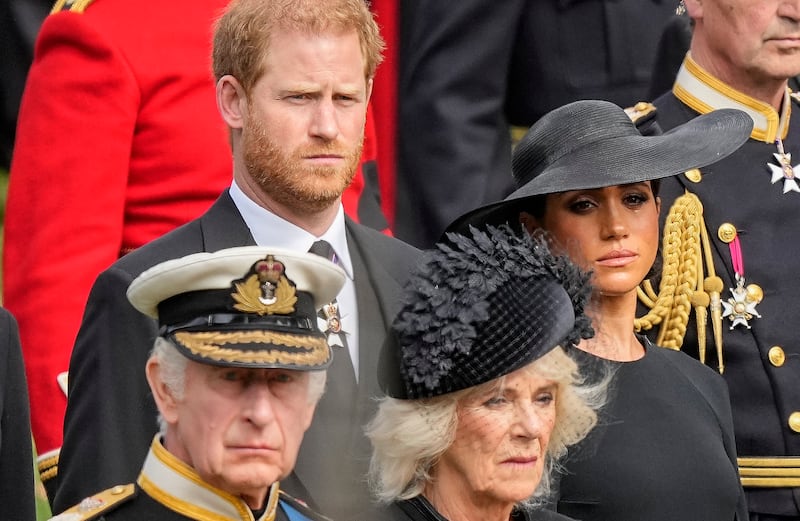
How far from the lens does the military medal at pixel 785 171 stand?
5.63m

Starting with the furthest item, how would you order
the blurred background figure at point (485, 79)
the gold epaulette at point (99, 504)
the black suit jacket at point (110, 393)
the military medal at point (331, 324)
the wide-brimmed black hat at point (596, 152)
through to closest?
the blurred background figure at point (485, 79), the wide-brimmed black hat at point (596, 152), the military medal at point (331, 324), the black suit jacket at point (110, 393), the gold epaulette at point (99, 504)

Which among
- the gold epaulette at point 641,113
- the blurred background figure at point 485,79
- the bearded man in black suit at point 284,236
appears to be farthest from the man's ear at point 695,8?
the bearded man in black suit at point 284,236

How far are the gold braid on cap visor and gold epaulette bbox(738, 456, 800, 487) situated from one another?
1.86 meters

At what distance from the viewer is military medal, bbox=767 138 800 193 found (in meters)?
5.63

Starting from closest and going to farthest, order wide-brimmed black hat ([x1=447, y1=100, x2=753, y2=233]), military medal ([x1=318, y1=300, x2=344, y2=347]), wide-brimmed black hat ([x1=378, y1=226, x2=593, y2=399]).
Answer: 1. wide-brimmed black hat ([x1=378, y1=226, x2=593, y2=399])
2. military medal ([x1=318, y1=300, x2=344, y2=347])
3. wide-brimmed black hat ([x1=447, y1=100, x2=753, y2=233])

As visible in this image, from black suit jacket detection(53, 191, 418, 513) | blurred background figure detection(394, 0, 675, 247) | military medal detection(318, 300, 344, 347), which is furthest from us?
blurred background figure detection(394, 0, 675, 247)

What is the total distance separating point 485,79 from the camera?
655 cm

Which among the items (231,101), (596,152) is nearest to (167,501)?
(231,101)

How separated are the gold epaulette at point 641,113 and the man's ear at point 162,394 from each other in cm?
201

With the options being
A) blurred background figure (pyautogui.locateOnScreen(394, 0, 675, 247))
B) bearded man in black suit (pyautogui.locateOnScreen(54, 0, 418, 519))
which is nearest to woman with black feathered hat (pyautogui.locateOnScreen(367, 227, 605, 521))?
bearded man in black suit (pyautogui.locateOnScreen(54, 0, 418, 519))

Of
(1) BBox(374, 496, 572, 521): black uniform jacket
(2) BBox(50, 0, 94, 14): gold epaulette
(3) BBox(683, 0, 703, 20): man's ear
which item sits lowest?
(1) BBox(374, 496, 572, 521): black uniform jacket

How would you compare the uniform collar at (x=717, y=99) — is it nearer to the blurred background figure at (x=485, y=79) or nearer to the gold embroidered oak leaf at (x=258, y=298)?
the blurred background figure at (x=485, y=79)

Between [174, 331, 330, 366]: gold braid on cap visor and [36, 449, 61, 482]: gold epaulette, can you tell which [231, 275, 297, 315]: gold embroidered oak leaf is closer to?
[174, 331, 330, 366]: gold braid on cap visor

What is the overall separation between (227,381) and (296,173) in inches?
34.0
